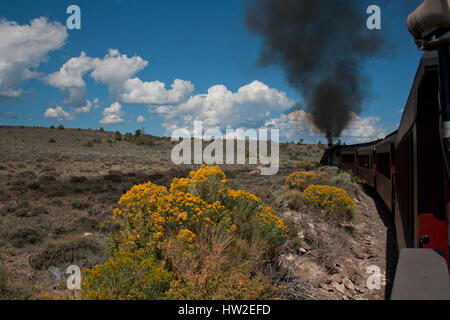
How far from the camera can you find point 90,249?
23.1 ft

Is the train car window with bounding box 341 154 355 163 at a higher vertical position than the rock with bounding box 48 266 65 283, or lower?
higher

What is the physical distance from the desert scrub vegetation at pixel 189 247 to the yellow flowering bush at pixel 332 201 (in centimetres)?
439

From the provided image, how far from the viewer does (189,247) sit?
4242mm

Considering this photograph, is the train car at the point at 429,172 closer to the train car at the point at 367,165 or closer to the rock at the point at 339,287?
the rock at the point at 339,287

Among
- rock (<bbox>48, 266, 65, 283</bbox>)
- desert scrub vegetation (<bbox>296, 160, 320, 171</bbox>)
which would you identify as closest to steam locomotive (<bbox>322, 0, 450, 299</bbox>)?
rock (<bbox>48, 266, 65, 283</bbox>)

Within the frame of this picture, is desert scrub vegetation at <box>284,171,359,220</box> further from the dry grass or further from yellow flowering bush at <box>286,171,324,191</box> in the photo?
yellow flowering bush at <box>286,171,324,191</box>

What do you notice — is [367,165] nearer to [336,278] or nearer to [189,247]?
[336,278]

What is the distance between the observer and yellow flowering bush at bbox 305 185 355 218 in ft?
31.0

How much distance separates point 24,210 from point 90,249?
7.91m

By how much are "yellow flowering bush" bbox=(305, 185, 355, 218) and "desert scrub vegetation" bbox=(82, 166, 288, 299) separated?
4.39m

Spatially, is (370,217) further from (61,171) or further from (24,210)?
(61,171)

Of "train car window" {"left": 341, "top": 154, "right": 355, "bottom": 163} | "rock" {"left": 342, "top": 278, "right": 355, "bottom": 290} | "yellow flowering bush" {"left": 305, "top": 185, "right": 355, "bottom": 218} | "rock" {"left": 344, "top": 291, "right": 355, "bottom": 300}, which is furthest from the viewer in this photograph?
"train car window" {"left": 341, "top": 154, "right": 355, "bottom": 163}
